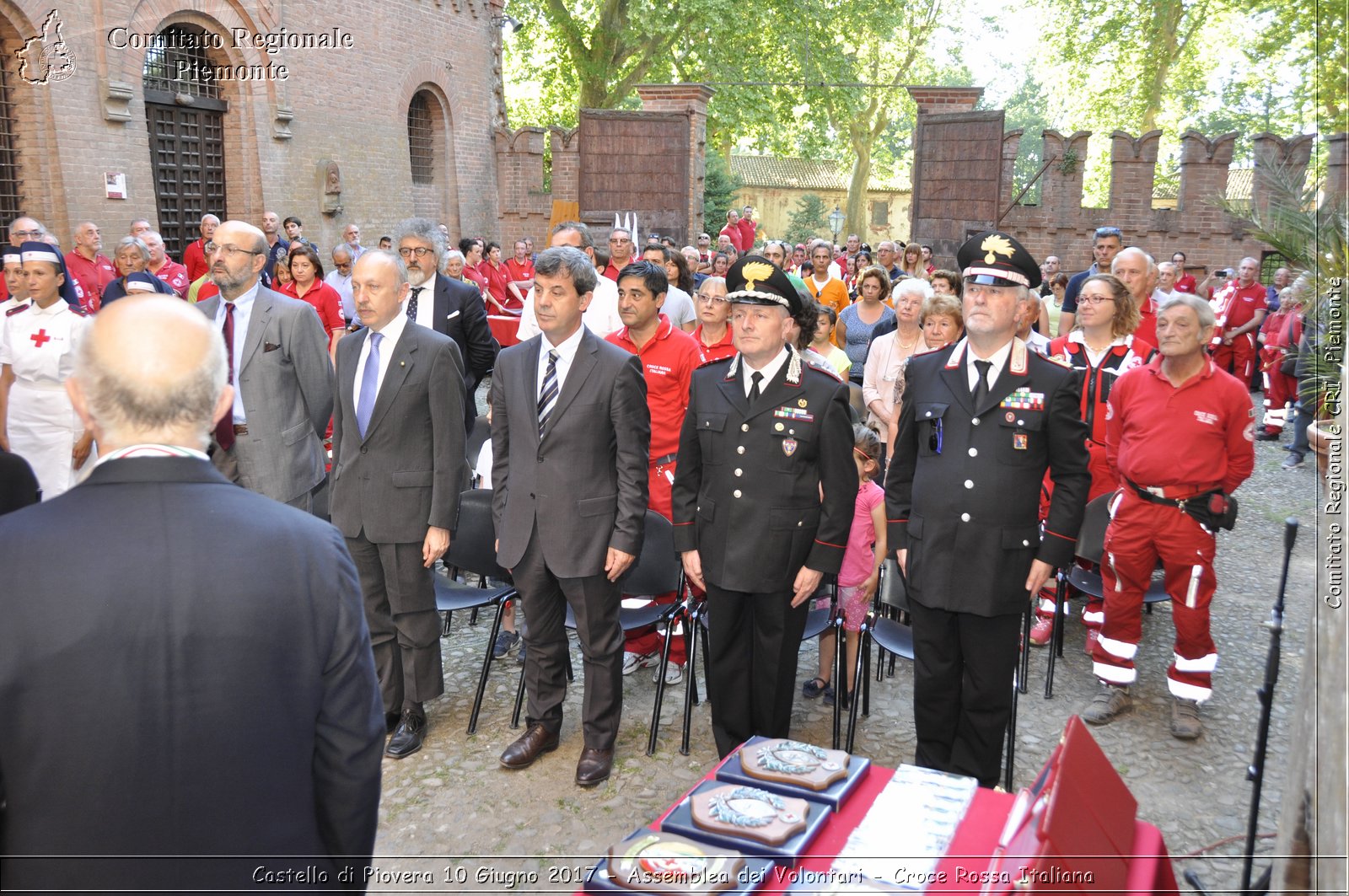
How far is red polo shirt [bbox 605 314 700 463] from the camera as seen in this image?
18.3ft

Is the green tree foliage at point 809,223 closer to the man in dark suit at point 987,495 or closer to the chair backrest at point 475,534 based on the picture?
the chair backrest at point 475,534

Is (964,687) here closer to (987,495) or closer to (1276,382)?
(987,495)

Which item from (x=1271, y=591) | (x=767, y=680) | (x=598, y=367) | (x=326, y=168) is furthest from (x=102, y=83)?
(x=1271, y=591)

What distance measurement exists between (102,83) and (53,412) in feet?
30.7

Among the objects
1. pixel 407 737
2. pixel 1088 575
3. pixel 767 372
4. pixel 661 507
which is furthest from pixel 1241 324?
pixel 407 737

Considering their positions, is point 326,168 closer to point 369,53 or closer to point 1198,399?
point 369,53

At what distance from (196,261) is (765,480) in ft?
39.7

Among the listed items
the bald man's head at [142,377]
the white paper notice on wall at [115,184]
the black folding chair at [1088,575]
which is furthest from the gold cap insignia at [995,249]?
the white paper notice on wall at [115,184]

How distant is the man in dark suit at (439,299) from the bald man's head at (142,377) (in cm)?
433

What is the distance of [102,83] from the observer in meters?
13.6

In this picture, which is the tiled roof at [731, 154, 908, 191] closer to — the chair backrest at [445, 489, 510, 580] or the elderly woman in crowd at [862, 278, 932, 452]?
the elderly woman in crowd at [862, 278, 932, 452]

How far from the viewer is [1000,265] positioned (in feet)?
12.5

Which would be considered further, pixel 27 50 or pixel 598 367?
pixel 27 50

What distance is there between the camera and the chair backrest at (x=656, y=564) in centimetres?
503
